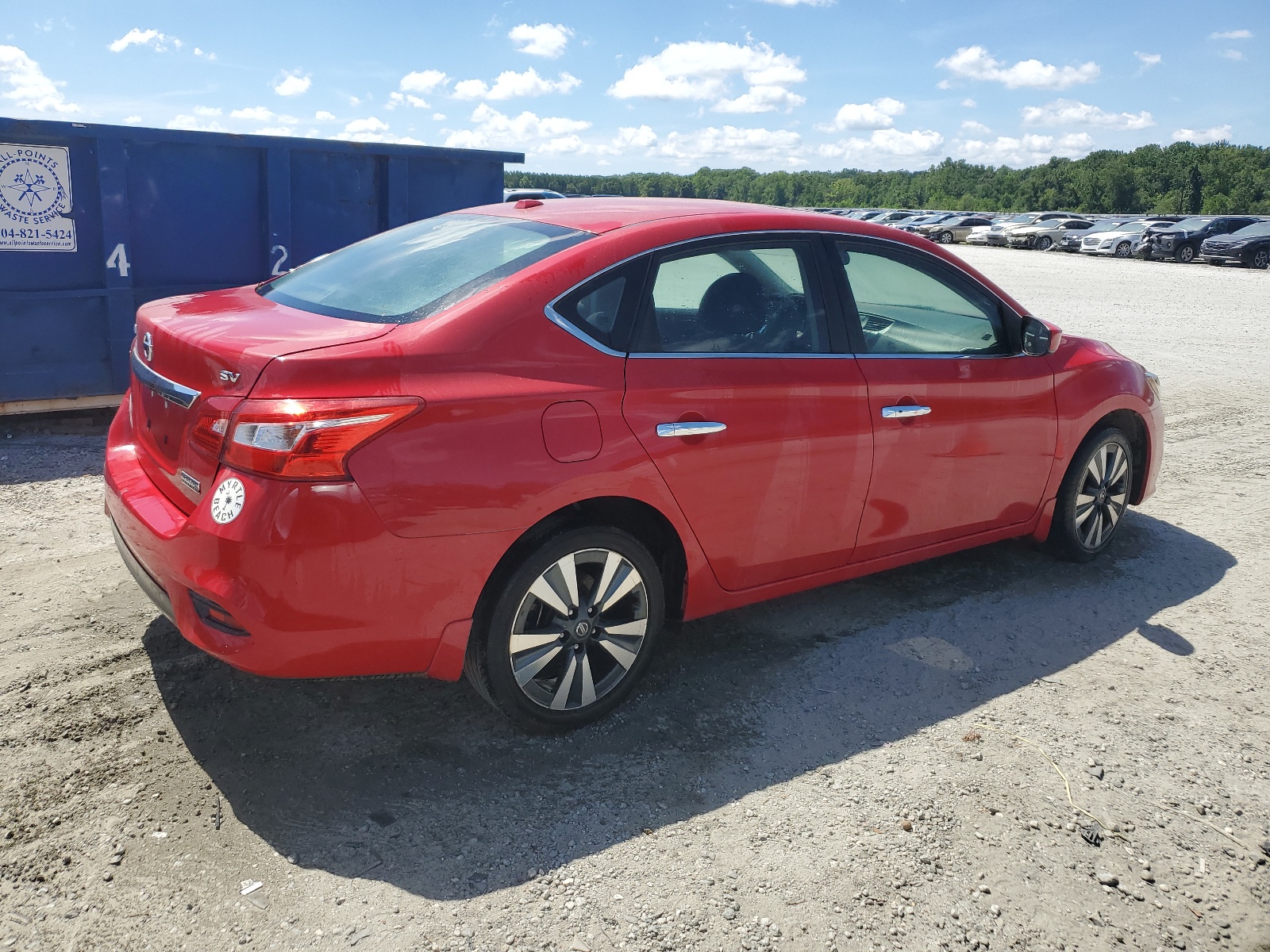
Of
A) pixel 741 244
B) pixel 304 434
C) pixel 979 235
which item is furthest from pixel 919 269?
pixel 979 235

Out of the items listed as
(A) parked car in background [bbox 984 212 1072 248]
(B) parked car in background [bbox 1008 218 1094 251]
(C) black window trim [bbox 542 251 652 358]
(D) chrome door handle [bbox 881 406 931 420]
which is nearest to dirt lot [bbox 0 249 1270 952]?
(D) chrome door handle [bbox 881 406 931 420]

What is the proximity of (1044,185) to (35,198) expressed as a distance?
79797 millimetres

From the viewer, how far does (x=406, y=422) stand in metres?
2.75

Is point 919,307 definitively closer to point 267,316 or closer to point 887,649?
point 887,649

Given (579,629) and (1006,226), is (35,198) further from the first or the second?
(1006,226)

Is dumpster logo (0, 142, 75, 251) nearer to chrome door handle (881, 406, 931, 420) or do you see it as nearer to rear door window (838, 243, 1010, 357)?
rear door window (838, 243, 1010, 357)

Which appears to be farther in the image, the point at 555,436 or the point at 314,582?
the point at 555,436

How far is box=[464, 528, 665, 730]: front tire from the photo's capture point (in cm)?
307

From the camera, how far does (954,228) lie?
48625 millimetres

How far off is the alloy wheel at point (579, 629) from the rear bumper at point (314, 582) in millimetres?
223

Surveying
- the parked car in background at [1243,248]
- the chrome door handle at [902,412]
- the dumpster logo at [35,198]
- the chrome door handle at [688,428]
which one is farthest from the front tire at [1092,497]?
the parked car in background at [1243,248]

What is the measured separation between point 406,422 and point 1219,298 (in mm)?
22307

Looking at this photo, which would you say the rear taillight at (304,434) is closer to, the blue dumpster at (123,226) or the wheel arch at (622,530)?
the wheel arch at (622,530)

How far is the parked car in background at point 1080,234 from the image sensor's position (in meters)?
40.5
